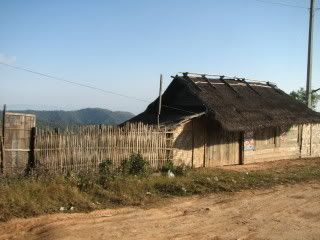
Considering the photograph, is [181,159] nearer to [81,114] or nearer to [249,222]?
[249,222]

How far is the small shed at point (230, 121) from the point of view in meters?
17.1

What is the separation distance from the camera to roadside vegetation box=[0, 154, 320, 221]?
9695mm

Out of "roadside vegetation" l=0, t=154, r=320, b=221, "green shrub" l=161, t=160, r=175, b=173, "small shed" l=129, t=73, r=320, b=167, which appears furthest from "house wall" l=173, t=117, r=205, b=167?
"roadside vegetation" l=0, t=154, r=320, b=221

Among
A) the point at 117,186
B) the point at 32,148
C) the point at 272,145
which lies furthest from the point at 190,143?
the point at 32,148

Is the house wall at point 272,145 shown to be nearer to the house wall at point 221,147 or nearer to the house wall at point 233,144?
the house wall at point 233,144

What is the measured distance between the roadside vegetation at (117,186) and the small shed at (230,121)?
2054 millimetres

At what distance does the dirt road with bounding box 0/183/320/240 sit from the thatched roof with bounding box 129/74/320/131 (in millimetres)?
6046

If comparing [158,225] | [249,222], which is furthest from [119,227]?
[249,222]

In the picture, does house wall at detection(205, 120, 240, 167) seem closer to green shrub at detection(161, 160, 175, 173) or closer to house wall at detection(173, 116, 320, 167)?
house wall at detection(173, 116, 320, 167)

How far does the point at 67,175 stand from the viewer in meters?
12.1

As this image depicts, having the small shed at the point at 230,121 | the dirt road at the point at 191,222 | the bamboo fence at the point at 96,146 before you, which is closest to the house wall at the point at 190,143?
the small shed at the point at 230,121

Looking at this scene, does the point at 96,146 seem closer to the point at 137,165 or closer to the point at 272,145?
the point at 137,165

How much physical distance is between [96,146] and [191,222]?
4.89m

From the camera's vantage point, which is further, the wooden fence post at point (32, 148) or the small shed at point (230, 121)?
the small shed at point (230, 121)
